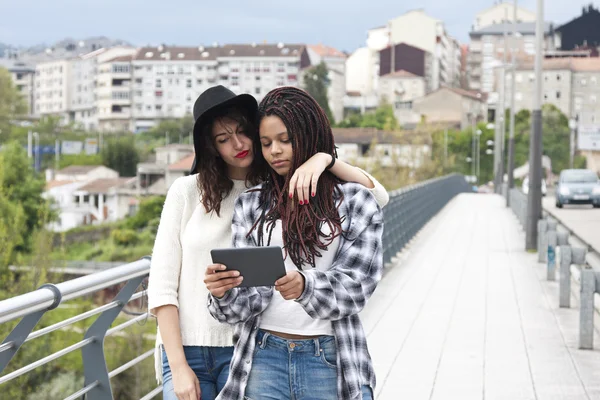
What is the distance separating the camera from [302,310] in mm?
2748

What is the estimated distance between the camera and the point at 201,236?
3.11 meters

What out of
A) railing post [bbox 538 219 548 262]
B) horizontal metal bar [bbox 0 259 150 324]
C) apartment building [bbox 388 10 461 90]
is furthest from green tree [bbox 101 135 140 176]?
horizontal metal bar [bbox 0 259 150 324]

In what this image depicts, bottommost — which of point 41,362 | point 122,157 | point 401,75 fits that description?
point 122,157

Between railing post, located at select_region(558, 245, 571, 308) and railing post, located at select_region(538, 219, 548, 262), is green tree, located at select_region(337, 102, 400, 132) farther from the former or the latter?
railing post, located at select_region(558, 245, 571, 308)

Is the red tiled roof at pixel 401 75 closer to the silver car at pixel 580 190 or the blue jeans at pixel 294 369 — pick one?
the silver car at pixel 580 190

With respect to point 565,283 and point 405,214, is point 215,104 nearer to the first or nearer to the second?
point 565,283

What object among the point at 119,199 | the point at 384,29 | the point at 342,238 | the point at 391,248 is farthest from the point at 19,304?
the point at 384,29

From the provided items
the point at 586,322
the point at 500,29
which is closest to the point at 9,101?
the point at 500,29

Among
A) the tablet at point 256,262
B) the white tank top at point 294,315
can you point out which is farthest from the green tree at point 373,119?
the tablet at point 256,262

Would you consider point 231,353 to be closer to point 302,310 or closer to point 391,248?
point 302,310

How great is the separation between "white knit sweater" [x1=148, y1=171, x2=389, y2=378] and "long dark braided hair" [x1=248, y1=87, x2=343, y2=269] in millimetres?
282

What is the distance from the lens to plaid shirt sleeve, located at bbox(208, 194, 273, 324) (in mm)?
2754

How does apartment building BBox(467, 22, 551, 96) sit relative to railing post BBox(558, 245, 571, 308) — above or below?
above

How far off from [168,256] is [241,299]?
1.40 feet
